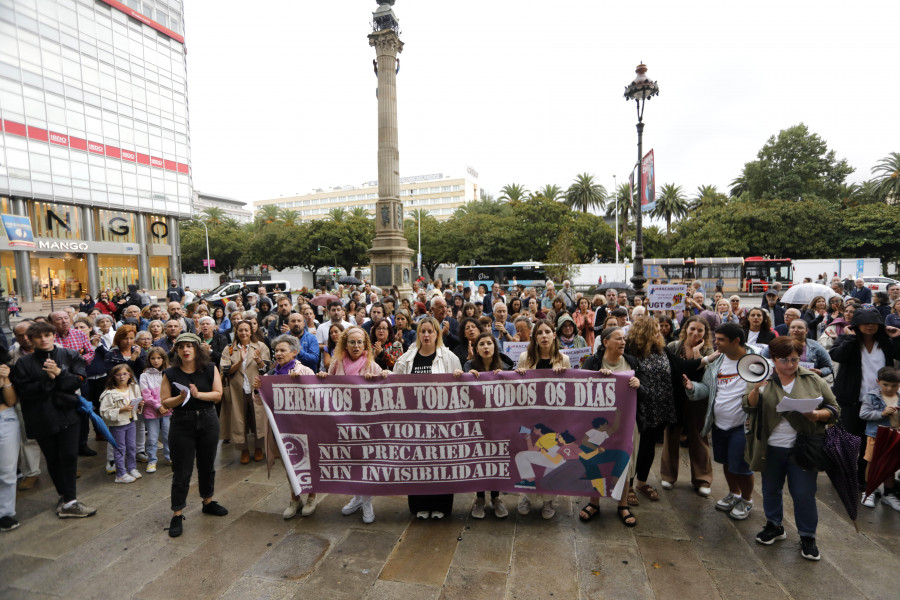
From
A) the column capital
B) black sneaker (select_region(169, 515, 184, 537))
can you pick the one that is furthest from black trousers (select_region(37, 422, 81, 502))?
the column capital

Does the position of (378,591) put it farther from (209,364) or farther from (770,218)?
(770,218)

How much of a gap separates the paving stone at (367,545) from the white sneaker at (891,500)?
4805mm

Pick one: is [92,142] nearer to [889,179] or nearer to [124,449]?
[124,449]

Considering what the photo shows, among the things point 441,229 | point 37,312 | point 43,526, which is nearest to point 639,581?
point 43,526

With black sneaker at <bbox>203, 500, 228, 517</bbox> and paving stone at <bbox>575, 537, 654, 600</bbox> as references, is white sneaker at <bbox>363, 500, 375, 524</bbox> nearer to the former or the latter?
black sneaker at <bbox>203, 500, 228, 517</bbox>

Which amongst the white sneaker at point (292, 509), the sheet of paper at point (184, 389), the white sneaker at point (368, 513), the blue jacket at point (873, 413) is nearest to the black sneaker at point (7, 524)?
the sheet of paper at point (184, 389)

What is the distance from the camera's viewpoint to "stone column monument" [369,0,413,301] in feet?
75.3

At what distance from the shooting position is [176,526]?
4.12 metres

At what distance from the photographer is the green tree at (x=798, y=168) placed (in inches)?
1882

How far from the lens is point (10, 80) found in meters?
29.5

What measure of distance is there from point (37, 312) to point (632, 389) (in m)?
38.1

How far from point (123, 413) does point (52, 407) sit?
2.97 feet

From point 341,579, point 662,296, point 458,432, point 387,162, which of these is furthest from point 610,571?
point 387,162

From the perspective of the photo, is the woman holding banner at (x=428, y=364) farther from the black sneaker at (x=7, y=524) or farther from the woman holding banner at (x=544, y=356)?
the black sneaker at (x=7, y=524)
